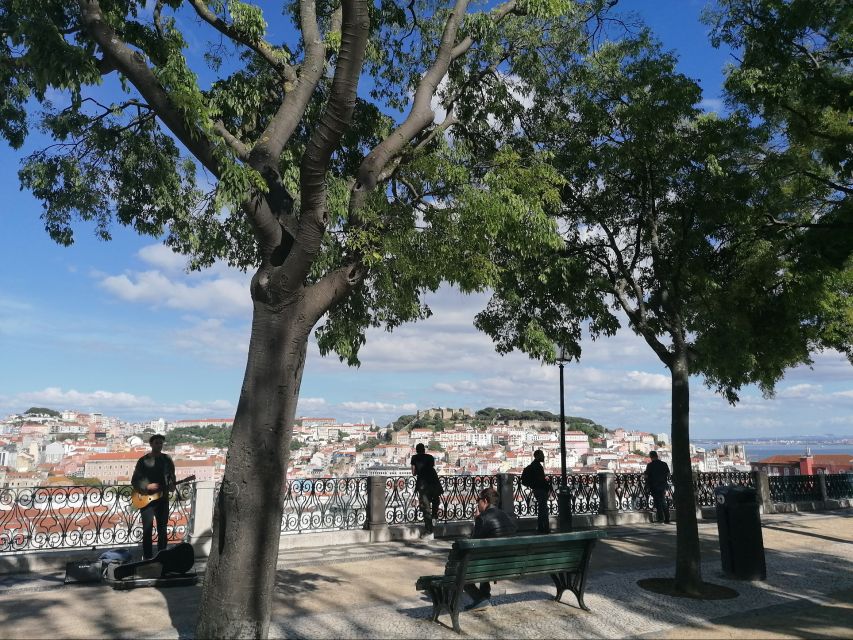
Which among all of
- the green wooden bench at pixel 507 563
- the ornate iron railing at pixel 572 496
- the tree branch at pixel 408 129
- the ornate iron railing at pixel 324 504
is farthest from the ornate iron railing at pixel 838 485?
the tree branch at pixel 408 129

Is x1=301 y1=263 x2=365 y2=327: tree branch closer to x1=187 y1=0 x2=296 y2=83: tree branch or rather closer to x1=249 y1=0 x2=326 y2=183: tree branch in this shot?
x1=249 y1=0 x2=326 y2=183: tree branch

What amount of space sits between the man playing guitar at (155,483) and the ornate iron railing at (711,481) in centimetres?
1420

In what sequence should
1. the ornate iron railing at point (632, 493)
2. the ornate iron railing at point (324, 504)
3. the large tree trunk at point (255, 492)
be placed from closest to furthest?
the large tree trunk at point (255, 492) < the ornate iron railing at point (324, 504) < the ornate iron railing at point (632, 493)

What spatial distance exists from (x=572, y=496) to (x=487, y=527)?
343 inches

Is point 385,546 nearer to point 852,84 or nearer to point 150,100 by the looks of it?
point 150,100

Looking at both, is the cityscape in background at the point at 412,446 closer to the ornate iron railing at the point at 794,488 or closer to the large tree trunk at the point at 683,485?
the ornate iron railing at the point at 794,488

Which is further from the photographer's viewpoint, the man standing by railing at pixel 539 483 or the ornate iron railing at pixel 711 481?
the ornate iron railing at pixel 711 481

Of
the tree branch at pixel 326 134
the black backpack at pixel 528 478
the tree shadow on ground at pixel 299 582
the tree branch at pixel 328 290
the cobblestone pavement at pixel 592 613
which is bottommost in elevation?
the tree shadow on ground at pixel 299 582

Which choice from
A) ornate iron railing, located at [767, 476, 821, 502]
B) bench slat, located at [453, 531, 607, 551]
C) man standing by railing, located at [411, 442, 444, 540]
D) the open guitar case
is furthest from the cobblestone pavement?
ornate iron railing, located at [767, 476, 821, 502]

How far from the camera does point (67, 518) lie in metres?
9.49

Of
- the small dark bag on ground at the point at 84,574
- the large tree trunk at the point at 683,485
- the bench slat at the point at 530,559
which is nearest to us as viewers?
the bench slat at the point at 530,559

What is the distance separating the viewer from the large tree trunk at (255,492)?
5.00 meters

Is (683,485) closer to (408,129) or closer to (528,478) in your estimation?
(528,478)

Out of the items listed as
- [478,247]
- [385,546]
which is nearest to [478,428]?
[385,546]
